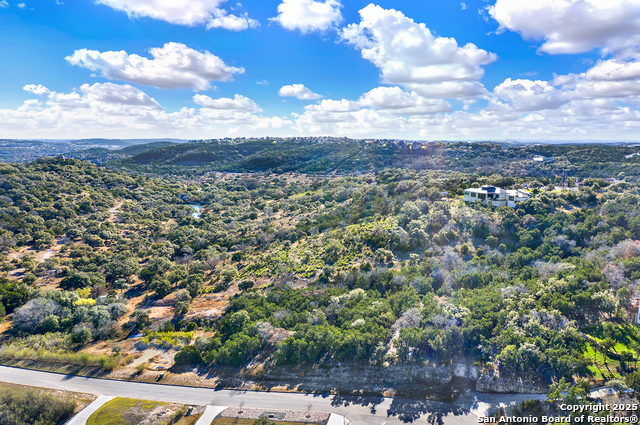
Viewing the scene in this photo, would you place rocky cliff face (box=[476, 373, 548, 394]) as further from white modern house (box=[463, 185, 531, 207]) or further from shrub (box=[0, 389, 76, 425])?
white modern house (box=[463, 185, 531, 207])

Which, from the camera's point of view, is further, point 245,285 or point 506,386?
point 245,285

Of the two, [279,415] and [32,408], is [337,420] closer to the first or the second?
[279,415]

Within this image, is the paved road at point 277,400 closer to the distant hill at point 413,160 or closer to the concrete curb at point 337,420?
the concrete curb at point 337,420

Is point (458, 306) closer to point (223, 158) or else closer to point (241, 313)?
point (241, 313)

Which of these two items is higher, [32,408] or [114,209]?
[114,209]

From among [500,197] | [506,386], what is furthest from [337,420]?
[500,197]

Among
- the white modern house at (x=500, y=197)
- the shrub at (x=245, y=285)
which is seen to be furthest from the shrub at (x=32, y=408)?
the white modern house at (x=500, y=197)

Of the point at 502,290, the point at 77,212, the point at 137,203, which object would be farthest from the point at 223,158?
the point at 502,290
